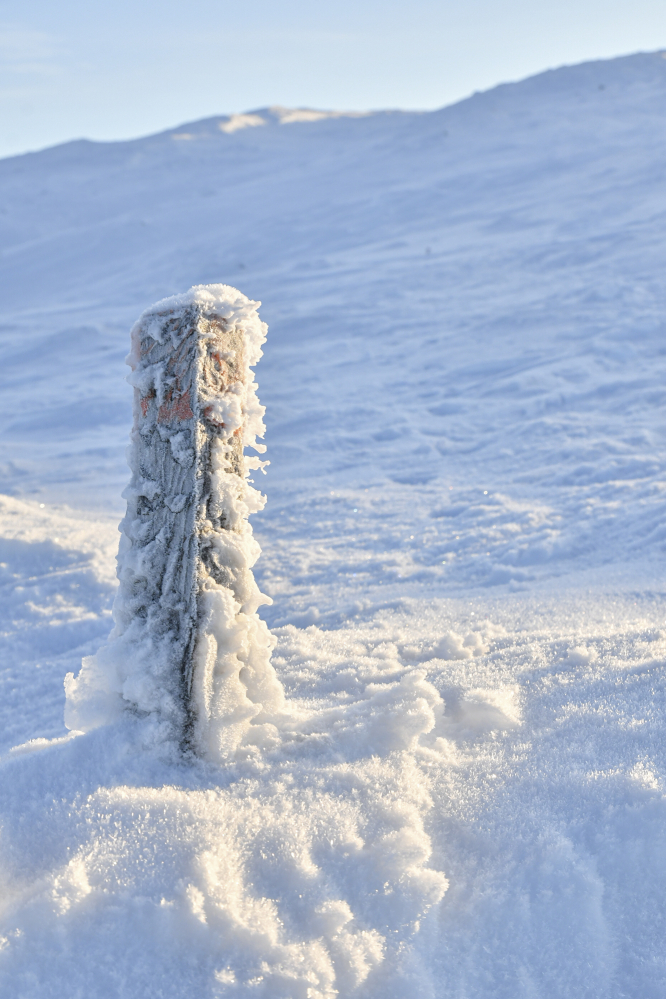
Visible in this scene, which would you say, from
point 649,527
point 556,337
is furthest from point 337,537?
point 556,337

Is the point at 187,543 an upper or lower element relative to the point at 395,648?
upper

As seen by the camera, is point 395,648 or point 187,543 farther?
point 395,648

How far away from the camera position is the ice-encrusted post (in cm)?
242

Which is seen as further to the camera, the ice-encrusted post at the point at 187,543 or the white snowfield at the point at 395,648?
the ice-encrusted post at the point at 187,543

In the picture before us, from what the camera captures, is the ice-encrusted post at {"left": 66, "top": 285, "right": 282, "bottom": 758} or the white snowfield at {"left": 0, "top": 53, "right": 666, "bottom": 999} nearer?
the white snowfield at {"left": 0, "top": 53, "right": 666, "bottom": 999}

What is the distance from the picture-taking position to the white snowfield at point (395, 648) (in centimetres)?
193

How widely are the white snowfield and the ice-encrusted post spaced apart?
0.12m

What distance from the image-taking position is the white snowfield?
6.34 feet

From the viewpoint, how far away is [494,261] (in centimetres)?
1252

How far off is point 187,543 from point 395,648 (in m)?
1.45

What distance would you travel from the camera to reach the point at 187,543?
247cm

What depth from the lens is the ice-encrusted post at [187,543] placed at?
2.42 metres

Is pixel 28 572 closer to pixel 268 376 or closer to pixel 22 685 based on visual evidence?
pixel 22 685

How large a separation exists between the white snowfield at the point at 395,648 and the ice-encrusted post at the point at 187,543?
12 centimetres
